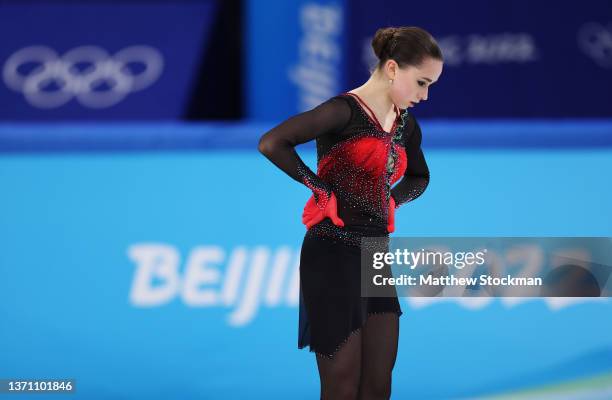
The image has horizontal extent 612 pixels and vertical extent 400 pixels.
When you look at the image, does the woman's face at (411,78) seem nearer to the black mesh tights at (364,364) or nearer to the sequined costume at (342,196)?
the sequined costume at (342,196)

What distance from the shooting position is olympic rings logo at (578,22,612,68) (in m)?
7.43

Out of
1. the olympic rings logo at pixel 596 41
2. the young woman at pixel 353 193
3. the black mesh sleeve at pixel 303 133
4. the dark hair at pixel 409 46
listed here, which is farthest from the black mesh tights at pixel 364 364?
the olympic rings logo at pixel 596 41

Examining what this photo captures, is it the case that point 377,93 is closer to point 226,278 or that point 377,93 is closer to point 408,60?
point 408,60

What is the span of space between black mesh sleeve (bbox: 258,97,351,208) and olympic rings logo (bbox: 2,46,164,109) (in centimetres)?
464

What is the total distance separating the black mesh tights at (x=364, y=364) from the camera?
3.03m

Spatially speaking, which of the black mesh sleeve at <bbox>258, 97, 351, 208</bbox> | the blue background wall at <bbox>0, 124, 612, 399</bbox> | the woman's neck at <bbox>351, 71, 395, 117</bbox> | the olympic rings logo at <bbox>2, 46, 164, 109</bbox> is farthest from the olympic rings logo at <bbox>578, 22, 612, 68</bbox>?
the black mesh sleeve at <bbox>258, 97, 351, 208</bbox>

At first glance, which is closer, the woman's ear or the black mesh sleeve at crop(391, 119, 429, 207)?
the woman's ear

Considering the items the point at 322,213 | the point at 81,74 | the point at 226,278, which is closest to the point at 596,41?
the point at 81,74

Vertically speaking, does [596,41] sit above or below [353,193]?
above

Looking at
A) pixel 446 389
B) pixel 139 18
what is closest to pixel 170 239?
pixel 446 389

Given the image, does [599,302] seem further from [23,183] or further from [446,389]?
[23,183]

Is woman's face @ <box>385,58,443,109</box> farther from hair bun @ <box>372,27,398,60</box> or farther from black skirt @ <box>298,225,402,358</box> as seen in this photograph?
black skirt @ <box>298,225,402,358</box>

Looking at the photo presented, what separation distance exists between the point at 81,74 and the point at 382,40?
4.84 meters

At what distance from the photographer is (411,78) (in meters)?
2.96
